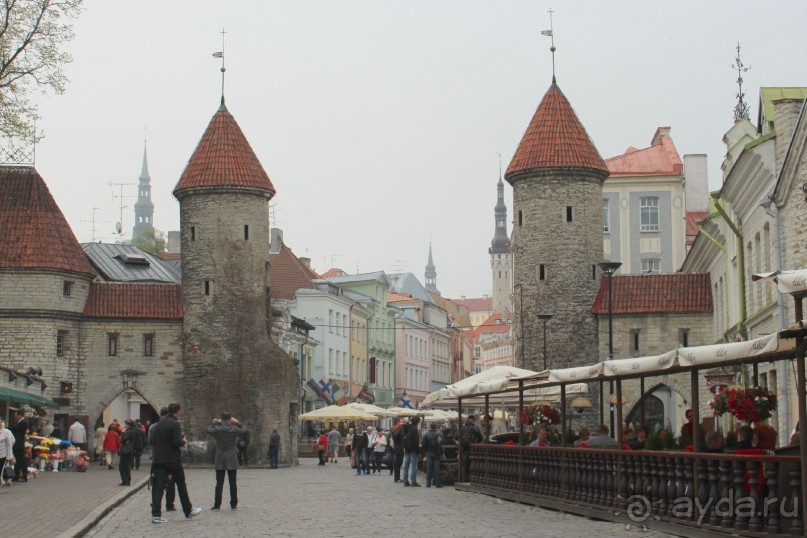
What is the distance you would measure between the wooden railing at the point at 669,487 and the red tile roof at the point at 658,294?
81.2ft

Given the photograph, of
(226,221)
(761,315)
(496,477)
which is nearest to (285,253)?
(226,221)

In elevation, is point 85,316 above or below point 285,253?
below

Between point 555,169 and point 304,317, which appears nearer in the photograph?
point 555,169

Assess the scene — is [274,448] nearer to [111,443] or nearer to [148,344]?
[148,344]

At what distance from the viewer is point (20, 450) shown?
3017cm

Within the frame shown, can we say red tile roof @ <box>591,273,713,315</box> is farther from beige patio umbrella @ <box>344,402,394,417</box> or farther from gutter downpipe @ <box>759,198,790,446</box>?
gutter downpipe @ <box>759,198,790,446</box>

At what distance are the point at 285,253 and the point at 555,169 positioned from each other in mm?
38601

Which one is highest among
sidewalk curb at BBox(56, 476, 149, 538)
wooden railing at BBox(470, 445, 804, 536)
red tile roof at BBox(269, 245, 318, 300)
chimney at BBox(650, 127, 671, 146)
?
chimney at BBox(650, 127, 671, 146)

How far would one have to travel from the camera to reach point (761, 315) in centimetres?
3344

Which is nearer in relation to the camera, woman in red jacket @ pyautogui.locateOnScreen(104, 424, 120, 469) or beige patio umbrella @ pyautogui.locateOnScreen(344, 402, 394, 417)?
woman in red jacket @ pyautogui.locateOnScreen(104, 424, 120, 469)

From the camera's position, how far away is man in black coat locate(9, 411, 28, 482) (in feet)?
96.6

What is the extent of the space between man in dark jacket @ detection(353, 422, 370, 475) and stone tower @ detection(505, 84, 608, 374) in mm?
9508

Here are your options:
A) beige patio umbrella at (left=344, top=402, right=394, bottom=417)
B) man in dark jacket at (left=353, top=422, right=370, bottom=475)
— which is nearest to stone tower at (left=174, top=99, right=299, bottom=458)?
beige patio umbrella at (left=344, top=402, right=394, bottom=417)

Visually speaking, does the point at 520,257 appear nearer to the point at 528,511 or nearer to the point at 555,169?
the point at 555,169
